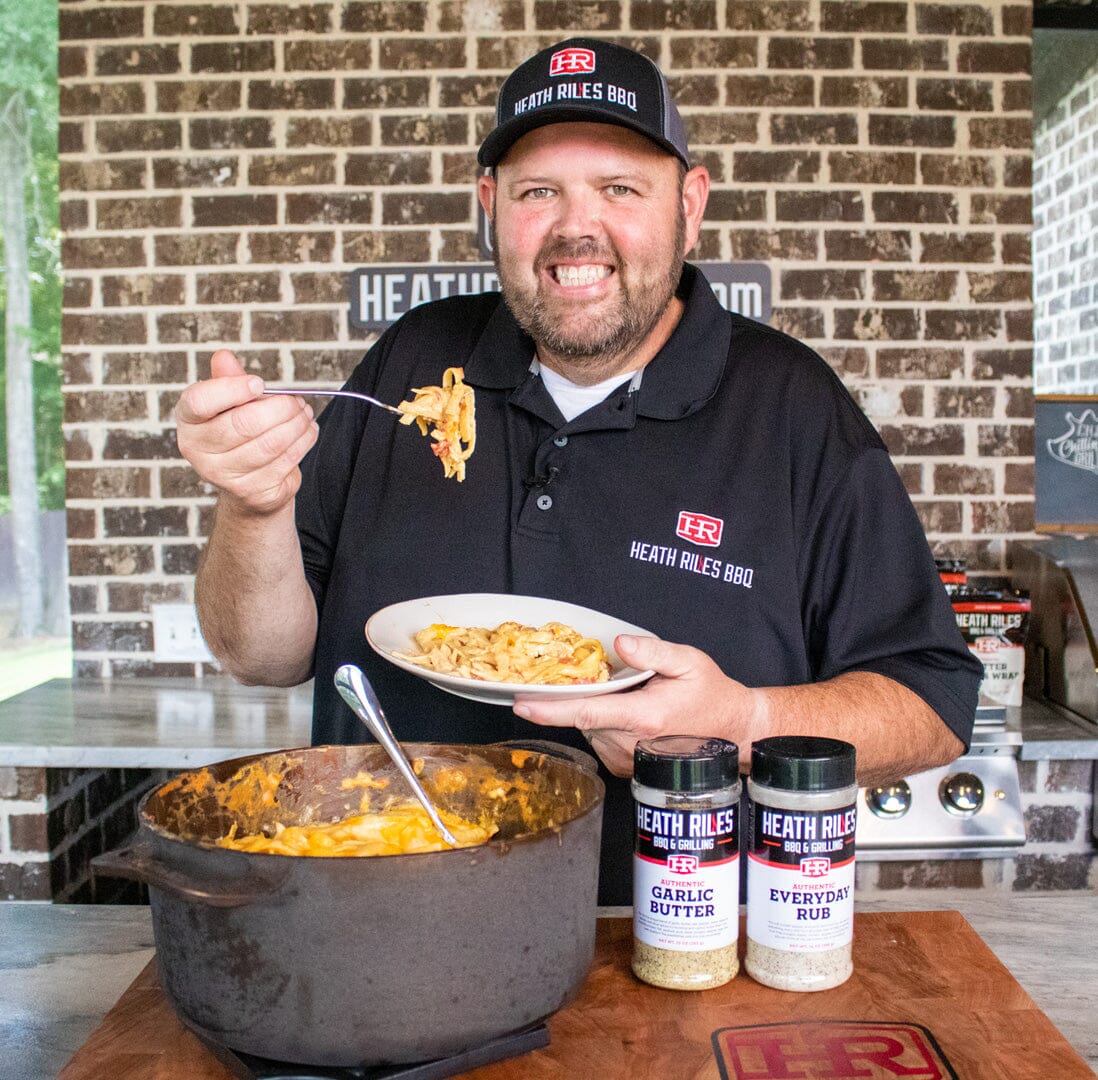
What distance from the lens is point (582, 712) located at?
3.90 ft

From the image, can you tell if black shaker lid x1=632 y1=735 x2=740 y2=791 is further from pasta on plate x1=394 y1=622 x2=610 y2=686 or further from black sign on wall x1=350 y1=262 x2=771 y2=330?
black sign on wall x1=350 y1=262 x2=771 y2=330

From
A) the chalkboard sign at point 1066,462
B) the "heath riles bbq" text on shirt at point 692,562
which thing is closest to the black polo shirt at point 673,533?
the "heath riles bbq" text on shirt at point 692,562

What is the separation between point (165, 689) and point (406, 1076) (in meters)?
2.11

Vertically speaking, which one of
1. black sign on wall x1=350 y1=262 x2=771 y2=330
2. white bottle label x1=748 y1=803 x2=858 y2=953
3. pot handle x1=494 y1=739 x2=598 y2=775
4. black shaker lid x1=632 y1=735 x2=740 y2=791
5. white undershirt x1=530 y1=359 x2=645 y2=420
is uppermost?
black sign on wall x1=350 y1=262 x2=771 y2=330

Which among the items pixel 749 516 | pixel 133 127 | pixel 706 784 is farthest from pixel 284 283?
pixel 706 784

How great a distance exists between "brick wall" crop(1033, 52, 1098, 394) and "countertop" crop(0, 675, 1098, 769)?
93 centimetres

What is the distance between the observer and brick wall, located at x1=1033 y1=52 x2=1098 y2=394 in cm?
303

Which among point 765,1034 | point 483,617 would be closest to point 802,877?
point 765,1034

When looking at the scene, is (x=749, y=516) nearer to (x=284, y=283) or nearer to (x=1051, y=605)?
(x=1051, y=605)

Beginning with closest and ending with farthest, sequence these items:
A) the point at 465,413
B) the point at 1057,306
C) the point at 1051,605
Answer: the point at 465,413, the point at 1051,605, the point at 1057,306

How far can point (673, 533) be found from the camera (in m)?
1.64

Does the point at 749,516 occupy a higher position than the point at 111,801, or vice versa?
the point at 749,516

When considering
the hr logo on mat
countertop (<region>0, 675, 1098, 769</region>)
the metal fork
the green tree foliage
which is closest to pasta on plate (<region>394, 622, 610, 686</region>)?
the metal fork

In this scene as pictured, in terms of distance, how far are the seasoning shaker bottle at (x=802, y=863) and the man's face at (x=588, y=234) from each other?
803 millimetres
